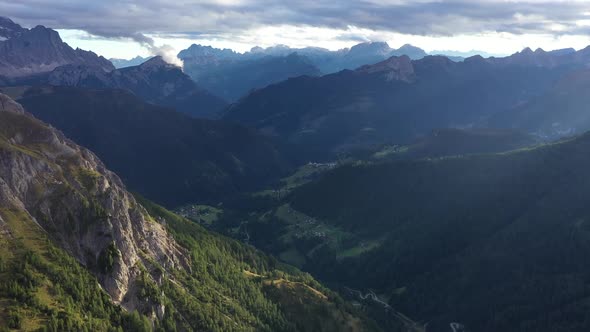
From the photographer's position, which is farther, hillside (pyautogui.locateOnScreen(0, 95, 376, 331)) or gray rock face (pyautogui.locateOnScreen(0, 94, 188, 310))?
Answer: gray rock face (pyautogui.locateOnScreen(0, 94, 188, 310))

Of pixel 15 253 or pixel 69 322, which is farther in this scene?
pixel 15 253

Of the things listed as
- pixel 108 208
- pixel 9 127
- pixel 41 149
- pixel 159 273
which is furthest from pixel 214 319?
pixel 9 127

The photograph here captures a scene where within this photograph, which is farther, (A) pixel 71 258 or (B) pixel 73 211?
(B) pixel 73 211

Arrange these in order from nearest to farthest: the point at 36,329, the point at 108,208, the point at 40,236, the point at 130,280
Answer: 1. the point at 36,329
2. the point at 40,236
3. the point at 130,280
4. the point at 108,208

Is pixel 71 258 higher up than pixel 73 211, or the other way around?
pixel 73 211

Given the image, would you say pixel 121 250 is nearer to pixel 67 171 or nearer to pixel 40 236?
pixel 40 236

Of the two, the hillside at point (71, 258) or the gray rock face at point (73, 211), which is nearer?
the hillside at point (71, 258)

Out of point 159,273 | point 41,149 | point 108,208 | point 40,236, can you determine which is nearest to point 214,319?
point 159,273

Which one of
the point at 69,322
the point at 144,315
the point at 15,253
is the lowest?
the point at 144,315

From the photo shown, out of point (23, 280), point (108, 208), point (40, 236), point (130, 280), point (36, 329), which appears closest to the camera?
point (36, 329)

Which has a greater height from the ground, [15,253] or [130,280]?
[15,253]
